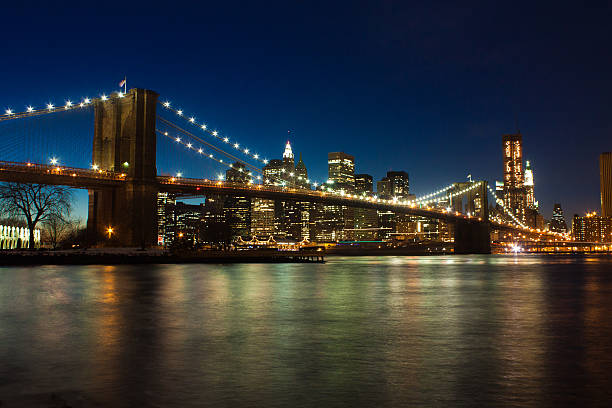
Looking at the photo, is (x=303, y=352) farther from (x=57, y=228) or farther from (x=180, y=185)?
(x=57, y=228)

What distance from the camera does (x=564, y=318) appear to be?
15.4 meters

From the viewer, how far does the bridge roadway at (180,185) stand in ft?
169

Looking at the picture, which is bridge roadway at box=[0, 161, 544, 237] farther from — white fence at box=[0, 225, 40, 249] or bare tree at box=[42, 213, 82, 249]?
white fence at box=[0, 225, 40, 249]

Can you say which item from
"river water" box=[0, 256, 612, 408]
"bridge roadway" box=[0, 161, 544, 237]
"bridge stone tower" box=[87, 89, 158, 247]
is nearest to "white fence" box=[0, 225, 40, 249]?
"bridge stone tower" box=[87, 89, 158, 247]

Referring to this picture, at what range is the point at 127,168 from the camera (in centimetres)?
5950

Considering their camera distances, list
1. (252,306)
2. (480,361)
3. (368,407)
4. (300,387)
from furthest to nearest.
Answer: (252,306)
(480,361)
(300,387)
(368,407)

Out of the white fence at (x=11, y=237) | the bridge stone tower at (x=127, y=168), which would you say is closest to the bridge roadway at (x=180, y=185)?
the bridge stone tower at (x=127, y=168)

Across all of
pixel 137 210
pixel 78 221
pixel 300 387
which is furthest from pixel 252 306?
pixel 78 221

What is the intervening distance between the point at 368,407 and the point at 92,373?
426 centimetres

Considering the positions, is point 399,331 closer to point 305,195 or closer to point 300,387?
point 300,387

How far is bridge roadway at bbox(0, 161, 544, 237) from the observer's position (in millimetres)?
51562

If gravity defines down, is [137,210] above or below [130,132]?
below

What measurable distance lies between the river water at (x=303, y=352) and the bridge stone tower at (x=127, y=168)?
124 ft

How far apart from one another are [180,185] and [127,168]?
237 inches
